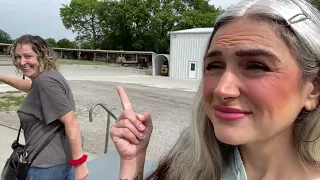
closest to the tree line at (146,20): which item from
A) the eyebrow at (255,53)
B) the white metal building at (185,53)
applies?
the white metal building at (185,53)

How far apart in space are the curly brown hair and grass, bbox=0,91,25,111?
724 cm

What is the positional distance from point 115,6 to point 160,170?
48.6 metres

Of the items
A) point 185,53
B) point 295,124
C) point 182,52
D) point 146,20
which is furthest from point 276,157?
point 146,20

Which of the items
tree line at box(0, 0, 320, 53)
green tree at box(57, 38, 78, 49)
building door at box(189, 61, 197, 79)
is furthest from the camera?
green tree at box(57, 38, 78, 49)

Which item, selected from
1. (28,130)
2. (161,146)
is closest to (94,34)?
(161,146)

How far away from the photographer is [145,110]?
1033 centimetres

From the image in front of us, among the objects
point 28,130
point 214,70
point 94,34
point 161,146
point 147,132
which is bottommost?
point 161,146

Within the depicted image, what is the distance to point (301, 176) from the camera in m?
1.21

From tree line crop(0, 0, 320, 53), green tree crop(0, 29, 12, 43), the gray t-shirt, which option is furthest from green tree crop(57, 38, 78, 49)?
the gray t-shirt

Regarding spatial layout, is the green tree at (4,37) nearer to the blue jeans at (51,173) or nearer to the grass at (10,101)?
the grass at (10,101)

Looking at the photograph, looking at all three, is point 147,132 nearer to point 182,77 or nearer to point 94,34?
point 182,77

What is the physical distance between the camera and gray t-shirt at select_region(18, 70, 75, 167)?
2.47 meters

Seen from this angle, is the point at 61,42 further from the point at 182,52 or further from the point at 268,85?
the point at 268,85

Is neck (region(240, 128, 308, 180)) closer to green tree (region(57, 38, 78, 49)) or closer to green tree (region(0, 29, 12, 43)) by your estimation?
green tree (region(0, 29, 12, 43))
